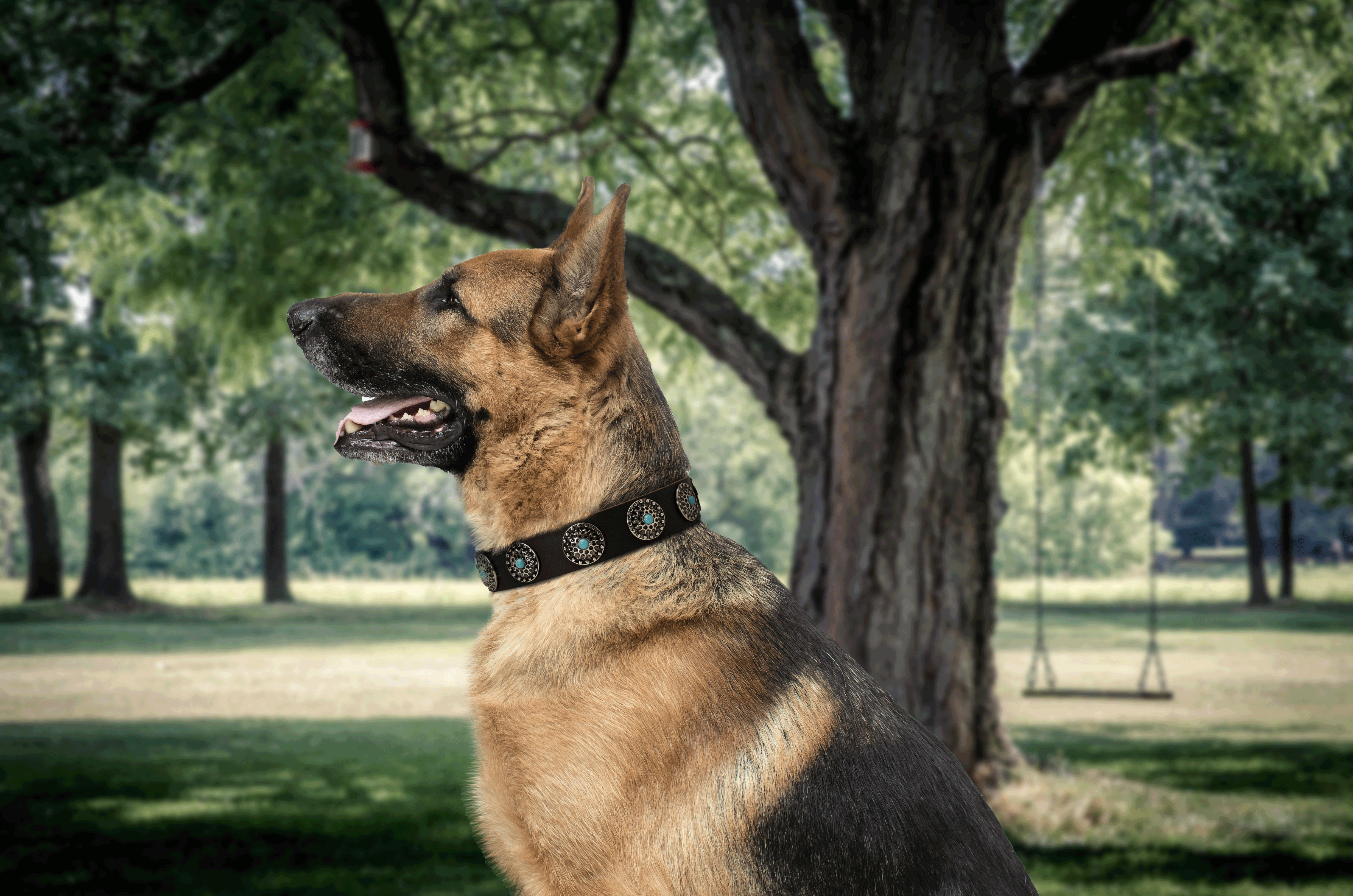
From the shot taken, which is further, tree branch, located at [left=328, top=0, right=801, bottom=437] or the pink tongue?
tree branch, located at [left=328, top=0, right=801, bottom=437]

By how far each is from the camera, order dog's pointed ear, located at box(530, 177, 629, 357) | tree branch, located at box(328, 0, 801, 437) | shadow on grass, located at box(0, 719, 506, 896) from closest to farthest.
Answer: dog's pointed ear, located at box(530, 177, 629, 357) → shadow on grass, located at box(0, 719, 506, 896) → tree branch, located at box(328, 0, 801, 437)

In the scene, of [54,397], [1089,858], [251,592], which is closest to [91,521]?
[54,397]

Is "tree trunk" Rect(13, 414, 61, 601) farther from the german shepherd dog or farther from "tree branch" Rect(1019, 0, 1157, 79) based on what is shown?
the german shepherd dog

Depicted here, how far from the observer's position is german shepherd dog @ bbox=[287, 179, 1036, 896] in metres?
2.34

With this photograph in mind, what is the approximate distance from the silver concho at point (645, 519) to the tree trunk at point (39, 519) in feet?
91.9

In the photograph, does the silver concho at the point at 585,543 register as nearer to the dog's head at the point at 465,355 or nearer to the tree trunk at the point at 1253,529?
the dog's head at the point at 465,355

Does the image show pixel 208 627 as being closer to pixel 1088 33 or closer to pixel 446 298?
pixel 1088 33

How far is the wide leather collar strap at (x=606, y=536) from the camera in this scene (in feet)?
8.41

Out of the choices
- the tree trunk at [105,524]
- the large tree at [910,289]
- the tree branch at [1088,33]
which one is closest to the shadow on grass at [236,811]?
the large tree at [910,289]

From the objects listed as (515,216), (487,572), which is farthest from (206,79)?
(487,572)

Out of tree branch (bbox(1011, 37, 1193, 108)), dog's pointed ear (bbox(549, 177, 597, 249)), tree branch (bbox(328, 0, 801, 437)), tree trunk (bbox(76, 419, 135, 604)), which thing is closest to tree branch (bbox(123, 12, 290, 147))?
tree branch (bbox(328, 0, 801, 437))

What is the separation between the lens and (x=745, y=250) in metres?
12.5

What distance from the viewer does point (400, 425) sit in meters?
2.64

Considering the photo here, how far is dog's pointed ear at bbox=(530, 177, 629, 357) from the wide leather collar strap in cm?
39
